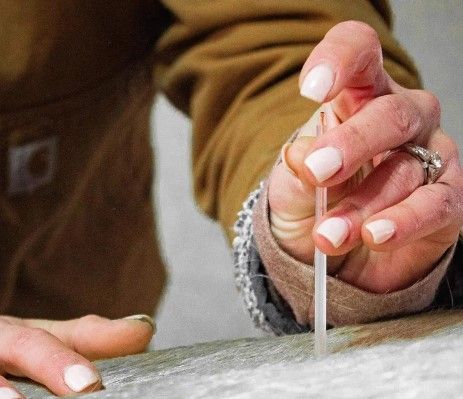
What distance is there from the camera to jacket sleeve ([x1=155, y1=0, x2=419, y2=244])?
55 cm

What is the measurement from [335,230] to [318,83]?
0.06 m

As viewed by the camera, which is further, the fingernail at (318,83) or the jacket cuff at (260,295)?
the jacket cuff at (260,295)

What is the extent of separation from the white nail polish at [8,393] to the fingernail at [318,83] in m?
0.17

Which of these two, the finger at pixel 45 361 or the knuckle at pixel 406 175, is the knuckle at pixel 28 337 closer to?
the finger at pixel 45 361

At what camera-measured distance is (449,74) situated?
1.00 m

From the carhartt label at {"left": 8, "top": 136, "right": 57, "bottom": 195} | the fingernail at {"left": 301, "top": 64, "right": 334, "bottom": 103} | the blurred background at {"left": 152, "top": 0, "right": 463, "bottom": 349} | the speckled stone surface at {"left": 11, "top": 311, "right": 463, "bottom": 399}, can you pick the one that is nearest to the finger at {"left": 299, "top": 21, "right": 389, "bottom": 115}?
the fingernail at {"left": 301, "top": 64, "right": 334, "bottom": 103}

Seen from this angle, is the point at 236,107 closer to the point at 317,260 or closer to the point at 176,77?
the point at 176,77

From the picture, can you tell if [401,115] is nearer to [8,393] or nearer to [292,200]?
[292,200]

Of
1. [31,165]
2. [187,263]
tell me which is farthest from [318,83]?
[187,263]

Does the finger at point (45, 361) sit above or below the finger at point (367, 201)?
below

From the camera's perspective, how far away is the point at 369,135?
321 millimetres

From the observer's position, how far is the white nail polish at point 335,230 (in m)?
0.30

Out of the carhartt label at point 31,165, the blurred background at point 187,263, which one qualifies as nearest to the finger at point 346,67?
the carhartt label at point 31,165

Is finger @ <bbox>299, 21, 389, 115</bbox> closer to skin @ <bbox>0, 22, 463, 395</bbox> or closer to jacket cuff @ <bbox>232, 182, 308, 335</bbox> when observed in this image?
skin @ <bbox>0, 22, 463, 395</bbox>
